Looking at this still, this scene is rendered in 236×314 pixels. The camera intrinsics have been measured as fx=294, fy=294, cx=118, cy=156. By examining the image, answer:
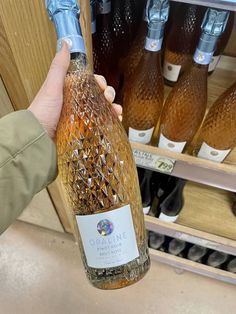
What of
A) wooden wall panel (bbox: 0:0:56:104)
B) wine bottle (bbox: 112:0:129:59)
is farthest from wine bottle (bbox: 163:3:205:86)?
wooden wall panel (bbox: 0:0:56:104)

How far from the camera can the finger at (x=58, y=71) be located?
1.33 feet

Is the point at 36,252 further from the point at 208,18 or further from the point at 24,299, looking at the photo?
the point at 208,18

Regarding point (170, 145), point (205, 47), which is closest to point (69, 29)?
point (205, 47)

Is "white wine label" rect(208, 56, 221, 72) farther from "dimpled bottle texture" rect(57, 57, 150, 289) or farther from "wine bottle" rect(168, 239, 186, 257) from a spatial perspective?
"wine bottle" rect(168, 239, 186, 257)

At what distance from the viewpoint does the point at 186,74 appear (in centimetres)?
63

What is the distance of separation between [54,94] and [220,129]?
380 mm

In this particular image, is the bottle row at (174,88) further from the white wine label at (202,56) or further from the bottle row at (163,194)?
the bottle row at (163,194)

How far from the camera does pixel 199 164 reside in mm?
600

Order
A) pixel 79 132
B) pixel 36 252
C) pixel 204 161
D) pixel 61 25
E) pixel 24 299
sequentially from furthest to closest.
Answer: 1. pixel 36 252
2. pixel 24 299
3. pixel 204 161
4. pixel 79 132
5. pixel 61 25

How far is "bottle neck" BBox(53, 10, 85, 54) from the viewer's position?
0.35 meters

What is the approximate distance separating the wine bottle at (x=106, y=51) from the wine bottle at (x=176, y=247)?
2.13ft

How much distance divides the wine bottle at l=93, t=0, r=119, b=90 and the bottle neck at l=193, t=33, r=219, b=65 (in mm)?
265

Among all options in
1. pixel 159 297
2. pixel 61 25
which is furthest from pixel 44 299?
pixel 61 25

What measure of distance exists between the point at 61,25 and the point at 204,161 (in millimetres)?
380
